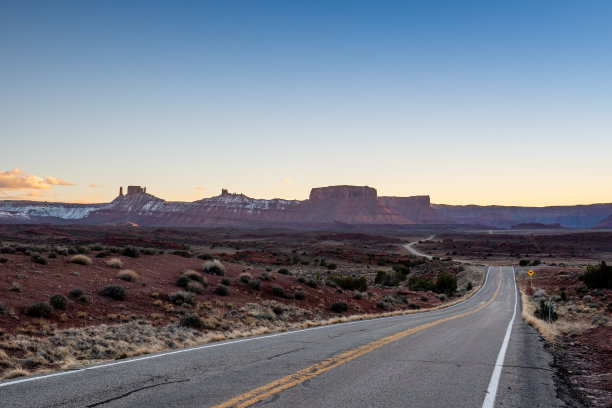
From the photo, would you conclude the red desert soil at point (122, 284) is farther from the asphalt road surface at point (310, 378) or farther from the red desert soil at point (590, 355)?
the red desert soil at point (590, 355)

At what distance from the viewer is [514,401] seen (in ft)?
20.8

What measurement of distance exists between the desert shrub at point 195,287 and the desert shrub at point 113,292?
3894mm

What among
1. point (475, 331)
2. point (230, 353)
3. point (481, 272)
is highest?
point (230, 353)

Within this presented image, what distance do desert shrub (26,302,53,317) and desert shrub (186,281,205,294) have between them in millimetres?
7330

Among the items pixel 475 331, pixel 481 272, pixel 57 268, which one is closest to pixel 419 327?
pixel 475 331

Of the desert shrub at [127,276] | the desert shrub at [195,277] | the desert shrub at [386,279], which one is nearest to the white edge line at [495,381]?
the desert shrub at [195,277]

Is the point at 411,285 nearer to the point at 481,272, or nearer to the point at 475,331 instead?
the point at 481,272

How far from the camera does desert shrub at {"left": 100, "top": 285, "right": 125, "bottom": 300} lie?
16.5 meters

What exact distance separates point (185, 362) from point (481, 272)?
58922 millimetres

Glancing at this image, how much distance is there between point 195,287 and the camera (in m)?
20.3

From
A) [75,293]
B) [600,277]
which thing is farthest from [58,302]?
[600,277]

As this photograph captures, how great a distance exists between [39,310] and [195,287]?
7794 millimetres

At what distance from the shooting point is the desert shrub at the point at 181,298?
18000mm

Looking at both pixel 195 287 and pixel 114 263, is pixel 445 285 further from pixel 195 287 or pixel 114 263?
pixel 114 263
